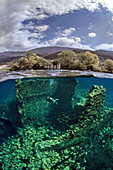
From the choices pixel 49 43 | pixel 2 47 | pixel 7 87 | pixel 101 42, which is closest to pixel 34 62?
pixel 49 43

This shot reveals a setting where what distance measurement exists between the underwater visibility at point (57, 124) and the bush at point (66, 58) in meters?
1.23

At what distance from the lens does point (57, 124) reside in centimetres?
588

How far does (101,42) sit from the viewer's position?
4.34 metres

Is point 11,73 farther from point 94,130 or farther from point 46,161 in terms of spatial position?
point 94,130

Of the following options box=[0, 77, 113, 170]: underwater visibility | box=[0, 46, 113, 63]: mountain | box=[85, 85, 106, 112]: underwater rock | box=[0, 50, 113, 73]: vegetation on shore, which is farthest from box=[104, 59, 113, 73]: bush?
box=[85, 85, 106, 112]: underwater rock

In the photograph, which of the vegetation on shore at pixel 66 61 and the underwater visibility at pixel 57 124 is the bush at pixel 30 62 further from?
the underwater visibility at pixel 57 124

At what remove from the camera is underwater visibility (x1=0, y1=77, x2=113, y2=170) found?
211 inches

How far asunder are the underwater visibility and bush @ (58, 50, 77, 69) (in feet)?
4.03

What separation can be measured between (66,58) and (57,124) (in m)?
2.97

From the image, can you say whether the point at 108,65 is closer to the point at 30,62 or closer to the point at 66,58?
the point at 66,58

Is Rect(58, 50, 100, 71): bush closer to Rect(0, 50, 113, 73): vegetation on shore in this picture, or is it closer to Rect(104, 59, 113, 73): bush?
Rect(0, 50, 113, 73): vegetation on shore

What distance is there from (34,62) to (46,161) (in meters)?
3.64

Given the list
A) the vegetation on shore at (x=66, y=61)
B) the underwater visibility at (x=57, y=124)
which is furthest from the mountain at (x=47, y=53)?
the underwater visibility at (x=57, y=124)

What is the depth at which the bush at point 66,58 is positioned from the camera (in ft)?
13.4
